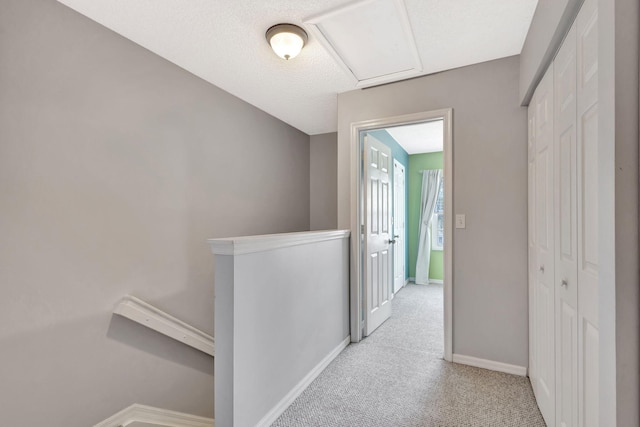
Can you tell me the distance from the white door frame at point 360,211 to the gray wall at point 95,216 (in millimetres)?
1277

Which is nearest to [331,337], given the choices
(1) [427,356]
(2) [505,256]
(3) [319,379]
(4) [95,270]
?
(3) [319,379]

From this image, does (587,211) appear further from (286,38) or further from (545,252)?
(286,38)

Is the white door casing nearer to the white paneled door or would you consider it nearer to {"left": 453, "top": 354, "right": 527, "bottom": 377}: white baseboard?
the white paneled door

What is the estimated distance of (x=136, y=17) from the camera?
181cm

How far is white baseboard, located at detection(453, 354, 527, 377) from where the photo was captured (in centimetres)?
213

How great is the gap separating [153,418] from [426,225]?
14.9 ft

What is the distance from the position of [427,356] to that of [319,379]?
958 millimetres

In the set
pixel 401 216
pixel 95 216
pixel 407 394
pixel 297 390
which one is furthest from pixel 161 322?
pixel 401 216

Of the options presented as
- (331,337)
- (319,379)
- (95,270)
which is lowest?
(319,379)

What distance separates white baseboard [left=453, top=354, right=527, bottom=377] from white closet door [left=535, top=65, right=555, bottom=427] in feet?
1.14

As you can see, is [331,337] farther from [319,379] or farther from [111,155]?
[111,155]

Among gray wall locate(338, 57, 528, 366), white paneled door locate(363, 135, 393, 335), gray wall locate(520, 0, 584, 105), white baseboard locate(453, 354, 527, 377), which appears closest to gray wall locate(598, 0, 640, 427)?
gray wall locate(520, 0, 584, 105)

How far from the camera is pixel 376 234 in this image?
3.11m

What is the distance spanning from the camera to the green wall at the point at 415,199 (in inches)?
210
